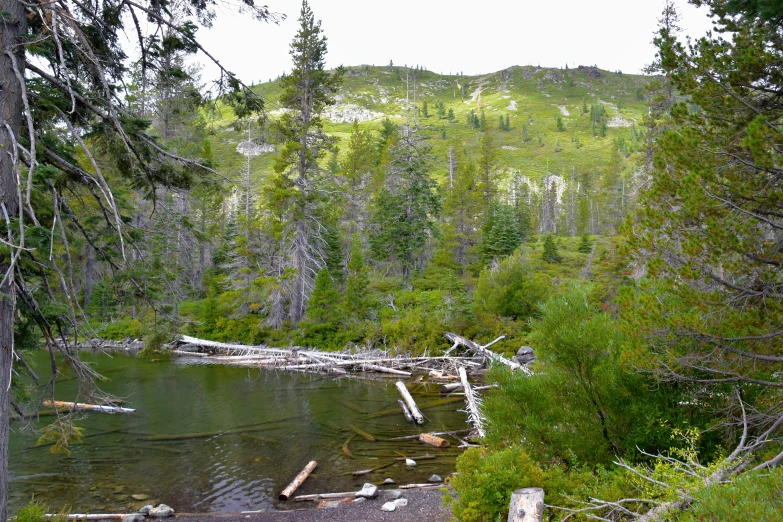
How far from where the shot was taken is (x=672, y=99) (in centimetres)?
2023

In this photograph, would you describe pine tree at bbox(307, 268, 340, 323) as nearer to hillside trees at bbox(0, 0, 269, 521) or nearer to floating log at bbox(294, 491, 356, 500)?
floating log at bbox(294, 491, 356, 500)

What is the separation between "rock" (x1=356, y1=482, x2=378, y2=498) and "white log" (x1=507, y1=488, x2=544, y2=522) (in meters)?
4.57

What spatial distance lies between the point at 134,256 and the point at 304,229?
723 inches

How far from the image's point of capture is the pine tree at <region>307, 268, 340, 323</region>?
23688 mm

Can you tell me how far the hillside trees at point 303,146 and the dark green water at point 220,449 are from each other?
8.79 metres

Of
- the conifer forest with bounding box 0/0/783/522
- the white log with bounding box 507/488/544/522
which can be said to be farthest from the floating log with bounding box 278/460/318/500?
the white log with bounding box 507/488/544/522

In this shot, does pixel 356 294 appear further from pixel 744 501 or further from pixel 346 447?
pixel 744 501

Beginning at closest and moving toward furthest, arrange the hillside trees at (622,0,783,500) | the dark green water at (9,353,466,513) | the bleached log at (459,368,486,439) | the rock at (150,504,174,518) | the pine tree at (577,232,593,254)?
the hillside trees at (622,0,783,500) → the rock at (150,504,174,518) → the dark green water at (9,353,466,513) → the bleached log at (459,368,486,439) → the pine tree at (577,232,593,254)

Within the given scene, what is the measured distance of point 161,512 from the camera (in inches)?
313

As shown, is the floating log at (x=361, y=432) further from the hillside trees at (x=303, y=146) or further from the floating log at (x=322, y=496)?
the hillside trees at (x=303, y=146)

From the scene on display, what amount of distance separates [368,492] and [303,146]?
19.4 m

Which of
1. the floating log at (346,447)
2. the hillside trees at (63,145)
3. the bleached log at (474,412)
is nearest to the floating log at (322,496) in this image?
the floating log at (346,447)

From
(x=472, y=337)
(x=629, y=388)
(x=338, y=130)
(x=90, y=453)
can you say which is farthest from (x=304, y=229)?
(x=338, y=130)

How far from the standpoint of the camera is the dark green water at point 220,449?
903cm
